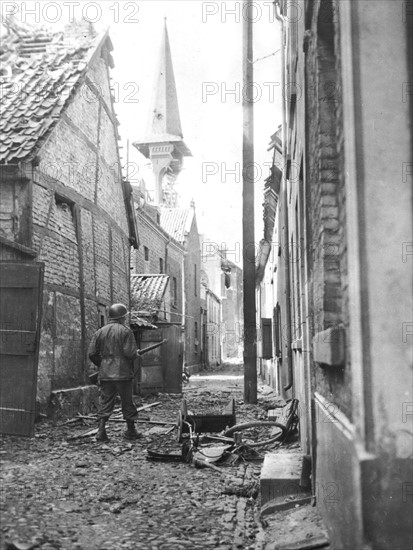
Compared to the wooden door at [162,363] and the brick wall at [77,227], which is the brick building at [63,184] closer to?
the brick wall at [77,227]

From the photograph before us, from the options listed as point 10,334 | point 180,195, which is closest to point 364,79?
point 10,334

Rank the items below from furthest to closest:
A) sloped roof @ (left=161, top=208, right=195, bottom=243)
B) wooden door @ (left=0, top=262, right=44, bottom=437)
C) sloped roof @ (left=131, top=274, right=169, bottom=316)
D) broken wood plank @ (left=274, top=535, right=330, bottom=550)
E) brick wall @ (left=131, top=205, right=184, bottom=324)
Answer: sloped roof @ (left=161, top=208, right=195, bottom=243)
brick wall @ (left=131, top=205, right=184, bottom=324)
sloped roof @ (left=131, top=274, right=169, bottom=316)
wooden door @ (left=0, top=262, right=44, bottom=437)
broken wood plank @ (left=274, top=535, right=330, bottom=550)

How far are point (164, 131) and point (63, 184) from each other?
136ft

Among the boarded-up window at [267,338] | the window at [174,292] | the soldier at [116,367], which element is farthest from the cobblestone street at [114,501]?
the window at [174,292]

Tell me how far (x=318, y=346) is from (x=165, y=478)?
9.58 feet

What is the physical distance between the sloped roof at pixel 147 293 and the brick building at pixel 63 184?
394 centimetres

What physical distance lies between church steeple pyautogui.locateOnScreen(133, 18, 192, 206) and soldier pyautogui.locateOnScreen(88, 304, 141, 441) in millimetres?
37380

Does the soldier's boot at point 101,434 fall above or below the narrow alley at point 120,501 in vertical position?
above

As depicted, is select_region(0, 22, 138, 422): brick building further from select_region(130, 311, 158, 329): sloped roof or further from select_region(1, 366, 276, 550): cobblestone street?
select_region(1, 366, 276, 550): cobblestone street

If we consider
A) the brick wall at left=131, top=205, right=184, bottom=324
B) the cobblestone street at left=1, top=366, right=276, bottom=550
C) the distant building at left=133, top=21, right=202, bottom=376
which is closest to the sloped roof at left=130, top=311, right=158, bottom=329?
the distant building at left=133, top=21, right=202, bottom=376

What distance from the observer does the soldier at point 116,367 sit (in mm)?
8414

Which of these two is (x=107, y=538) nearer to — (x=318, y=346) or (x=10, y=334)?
(x=318, y=346)

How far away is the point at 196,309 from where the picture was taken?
3744 cm

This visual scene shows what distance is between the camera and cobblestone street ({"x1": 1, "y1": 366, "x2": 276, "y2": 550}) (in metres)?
3.90
